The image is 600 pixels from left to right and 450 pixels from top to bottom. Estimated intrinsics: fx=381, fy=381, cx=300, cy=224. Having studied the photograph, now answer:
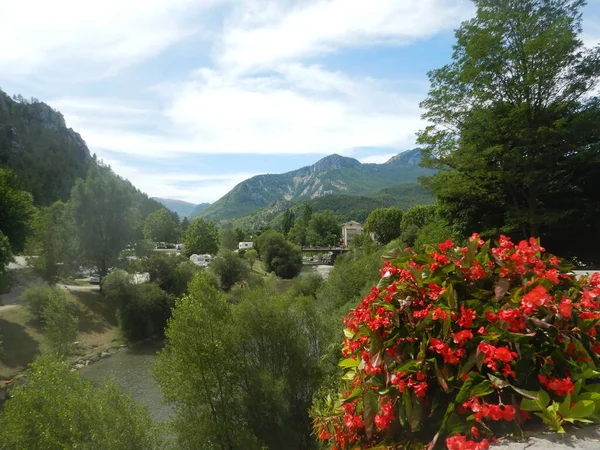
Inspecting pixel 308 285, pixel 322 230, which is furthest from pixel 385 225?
pixel 308 285

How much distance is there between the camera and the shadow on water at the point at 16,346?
832 inches

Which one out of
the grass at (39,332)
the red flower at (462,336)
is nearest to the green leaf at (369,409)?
the red flower at (462,336)

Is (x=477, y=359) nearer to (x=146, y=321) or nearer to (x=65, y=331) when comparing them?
(x=65, y=331)

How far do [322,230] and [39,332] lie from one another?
84497 mm

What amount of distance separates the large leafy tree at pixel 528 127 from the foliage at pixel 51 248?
101ft

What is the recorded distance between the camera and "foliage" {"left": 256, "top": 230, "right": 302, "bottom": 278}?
49.9 meters

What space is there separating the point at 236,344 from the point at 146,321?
745 inches

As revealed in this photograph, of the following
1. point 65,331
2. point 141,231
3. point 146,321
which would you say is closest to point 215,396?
point 65,331

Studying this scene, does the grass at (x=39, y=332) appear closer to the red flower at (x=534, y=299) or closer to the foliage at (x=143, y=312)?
the foliage at (x=143, y=312)

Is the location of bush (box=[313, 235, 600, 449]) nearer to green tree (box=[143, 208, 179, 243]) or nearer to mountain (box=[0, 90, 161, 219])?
mountain (box=[0, 90, 161, 219])

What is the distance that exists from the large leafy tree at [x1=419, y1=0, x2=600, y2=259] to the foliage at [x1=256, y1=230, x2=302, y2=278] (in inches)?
1545

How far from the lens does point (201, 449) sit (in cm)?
1041

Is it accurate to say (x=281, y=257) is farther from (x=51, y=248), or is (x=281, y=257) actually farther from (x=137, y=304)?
(x=51, y=248)

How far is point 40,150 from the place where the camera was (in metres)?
95.8
